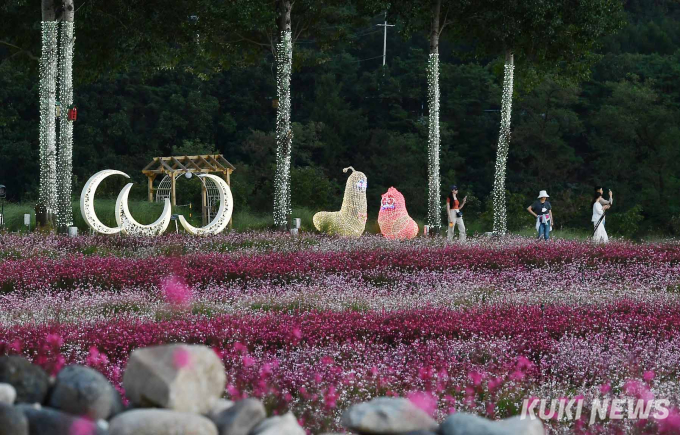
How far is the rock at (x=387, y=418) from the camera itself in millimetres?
4527

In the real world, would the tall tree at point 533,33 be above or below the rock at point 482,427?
above

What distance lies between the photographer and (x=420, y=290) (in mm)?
13656

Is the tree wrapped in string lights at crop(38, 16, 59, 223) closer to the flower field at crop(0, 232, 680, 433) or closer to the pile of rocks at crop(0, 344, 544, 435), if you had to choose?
the flower field at crop(0, 232, 680, 433)

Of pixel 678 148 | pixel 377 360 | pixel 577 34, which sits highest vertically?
pixel 577 34

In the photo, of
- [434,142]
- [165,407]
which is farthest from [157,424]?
[434,142]

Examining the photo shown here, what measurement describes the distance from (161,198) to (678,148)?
A: 24.2 m

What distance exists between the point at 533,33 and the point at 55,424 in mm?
24761

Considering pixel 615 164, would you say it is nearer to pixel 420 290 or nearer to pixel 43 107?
pixel 43 107

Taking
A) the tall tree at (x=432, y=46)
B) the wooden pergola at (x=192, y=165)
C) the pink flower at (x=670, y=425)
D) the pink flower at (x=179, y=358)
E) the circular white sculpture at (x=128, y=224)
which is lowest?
the pink flower at (x=670, y=425)

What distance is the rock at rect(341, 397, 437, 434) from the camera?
453cm

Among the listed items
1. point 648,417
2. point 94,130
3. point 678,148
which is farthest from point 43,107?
point 678,148

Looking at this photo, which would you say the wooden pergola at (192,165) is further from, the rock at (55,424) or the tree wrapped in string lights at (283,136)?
the rock at (55,424)

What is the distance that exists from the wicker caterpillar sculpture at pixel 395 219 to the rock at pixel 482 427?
704 inches

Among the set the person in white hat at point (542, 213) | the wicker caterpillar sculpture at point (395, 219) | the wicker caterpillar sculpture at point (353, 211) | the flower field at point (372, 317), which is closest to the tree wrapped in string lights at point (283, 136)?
the wicker caterpillar sculpture at point (353, 211)
